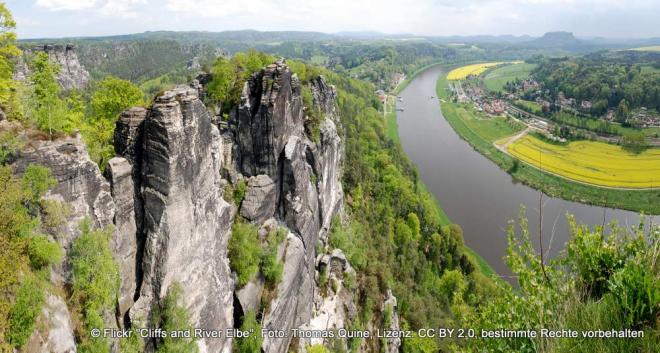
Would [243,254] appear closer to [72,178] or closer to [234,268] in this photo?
[234,268]

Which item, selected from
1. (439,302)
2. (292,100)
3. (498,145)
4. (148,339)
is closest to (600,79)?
(498,145)

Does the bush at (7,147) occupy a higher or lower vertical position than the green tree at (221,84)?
lower

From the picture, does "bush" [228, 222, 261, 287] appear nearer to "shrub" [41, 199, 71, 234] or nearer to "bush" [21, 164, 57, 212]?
"shrub" [41, 199, 71, 234]

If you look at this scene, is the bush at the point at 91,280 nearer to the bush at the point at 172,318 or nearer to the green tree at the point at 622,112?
the bush at the point at 172,318

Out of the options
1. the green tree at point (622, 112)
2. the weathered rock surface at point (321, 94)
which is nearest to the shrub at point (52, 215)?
the weathered rock surface at point (321, 94)

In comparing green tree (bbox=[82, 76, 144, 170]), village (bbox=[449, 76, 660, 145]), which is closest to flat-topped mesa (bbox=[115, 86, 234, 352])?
green tree (bbox=[82, 76, 144, 170])

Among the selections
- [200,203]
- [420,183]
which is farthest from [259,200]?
[420,183]
